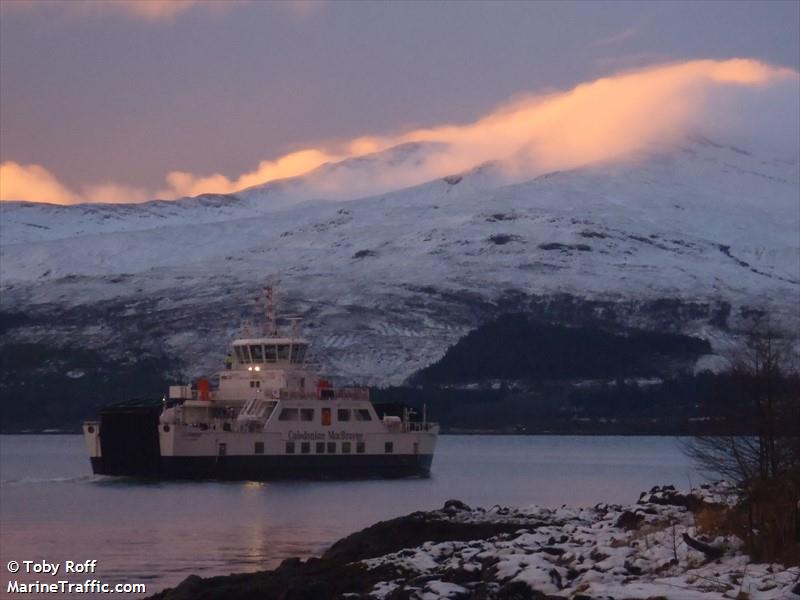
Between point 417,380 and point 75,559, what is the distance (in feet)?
427

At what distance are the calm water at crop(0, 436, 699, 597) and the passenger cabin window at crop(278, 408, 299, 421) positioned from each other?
2.86 metres

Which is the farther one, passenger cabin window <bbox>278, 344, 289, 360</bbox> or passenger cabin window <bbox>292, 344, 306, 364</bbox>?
passenger cabin window <bbox>292, 344, 306, 364</bbox>

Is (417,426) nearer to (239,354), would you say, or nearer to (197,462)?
(239,354)

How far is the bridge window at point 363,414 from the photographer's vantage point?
68688 mm

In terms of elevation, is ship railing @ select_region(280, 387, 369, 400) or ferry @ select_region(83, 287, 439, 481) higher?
ship railing @ select_region(280, 387, 369, 400)

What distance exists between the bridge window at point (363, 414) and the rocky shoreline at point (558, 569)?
36.0 m

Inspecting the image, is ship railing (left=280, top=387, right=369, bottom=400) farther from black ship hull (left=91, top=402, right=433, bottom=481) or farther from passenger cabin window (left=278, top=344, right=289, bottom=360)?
black ship hull (left=91, top=402, right=433, bottom=481)

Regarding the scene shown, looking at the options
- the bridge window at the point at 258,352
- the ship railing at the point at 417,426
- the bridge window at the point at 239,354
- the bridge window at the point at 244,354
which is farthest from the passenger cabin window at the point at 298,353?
the ship railing at the point at 417,426

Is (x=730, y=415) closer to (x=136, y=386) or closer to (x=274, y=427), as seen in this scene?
(x=274, y=427)

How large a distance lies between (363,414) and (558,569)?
46103mm

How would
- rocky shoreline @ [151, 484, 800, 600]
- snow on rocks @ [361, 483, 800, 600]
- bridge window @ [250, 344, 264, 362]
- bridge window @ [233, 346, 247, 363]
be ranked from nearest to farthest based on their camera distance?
snow on rocks @ [361, 483, 800, 600] < rocky shoreline @ [151, 484, 800, 600] < bridge window @ [250, 344, 264, 362] < bridge window @ [233, 346, 247, 363]

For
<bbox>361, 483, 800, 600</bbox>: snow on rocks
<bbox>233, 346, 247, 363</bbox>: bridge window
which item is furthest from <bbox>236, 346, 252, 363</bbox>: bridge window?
<bbox>361, 483, 800, 600</bbox>: snow on rocks

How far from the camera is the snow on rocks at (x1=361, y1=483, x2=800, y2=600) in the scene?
20.9m

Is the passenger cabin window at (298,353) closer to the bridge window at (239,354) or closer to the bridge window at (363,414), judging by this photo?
the bridge window at (239,354)
